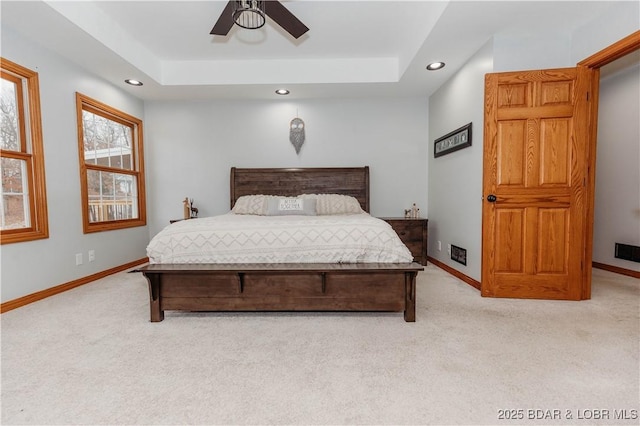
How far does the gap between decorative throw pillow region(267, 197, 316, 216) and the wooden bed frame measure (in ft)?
4.44

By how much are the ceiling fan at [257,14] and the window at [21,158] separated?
6.44ft

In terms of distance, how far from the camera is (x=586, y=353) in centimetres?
183

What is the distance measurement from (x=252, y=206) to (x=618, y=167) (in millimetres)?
4827

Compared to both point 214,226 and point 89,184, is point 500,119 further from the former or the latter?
point 89,184

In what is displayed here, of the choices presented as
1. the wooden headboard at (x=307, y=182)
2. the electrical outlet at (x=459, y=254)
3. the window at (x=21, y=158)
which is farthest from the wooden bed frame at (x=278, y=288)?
the wooden headboard at (x=307, y=182)

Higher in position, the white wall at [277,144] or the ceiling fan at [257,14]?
the ceiling fan at [257,14]

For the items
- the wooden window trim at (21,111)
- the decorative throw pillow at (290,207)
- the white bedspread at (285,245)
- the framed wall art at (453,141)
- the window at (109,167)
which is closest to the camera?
the white bedspread at (285,245)

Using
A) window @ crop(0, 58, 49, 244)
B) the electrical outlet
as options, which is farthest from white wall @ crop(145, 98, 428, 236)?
window @ crop(0, 58, 49, 244)

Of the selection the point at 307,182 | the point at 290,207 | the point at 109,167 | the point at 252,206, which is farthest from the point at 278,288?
the point at 109,167

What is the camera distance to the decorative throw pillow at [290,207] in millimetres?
3658

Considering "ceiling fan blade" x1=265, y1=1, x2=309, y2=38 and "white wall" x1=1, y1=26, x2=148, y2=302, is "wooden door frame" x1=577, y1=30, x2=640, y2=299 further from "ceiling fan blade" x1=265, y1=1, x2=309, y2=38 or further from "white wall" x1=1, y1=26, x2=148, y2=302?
"white wall" x1=1, y1=26, x2=148, y2=302

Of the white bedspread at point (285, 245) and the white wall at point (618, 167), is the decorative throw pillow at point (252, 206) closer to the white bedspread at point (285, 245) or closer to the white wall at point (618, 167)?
the white bedspread at point (285, 245)

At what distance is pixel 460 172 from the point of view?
3537 millimetres

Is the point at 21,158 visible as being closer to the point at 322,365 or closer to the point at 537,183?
the point at 322,365
